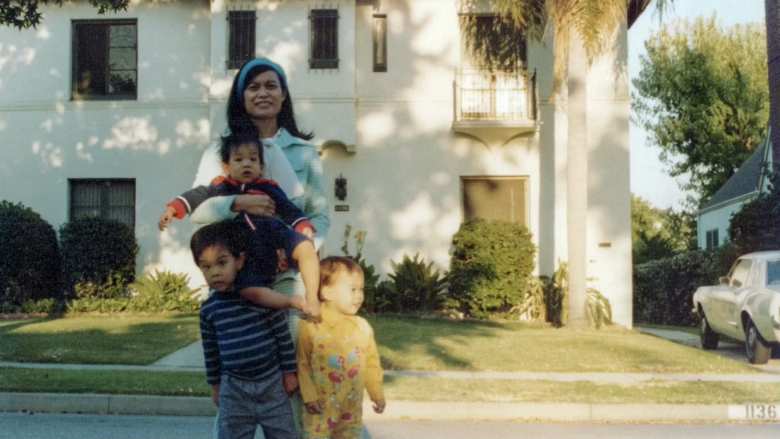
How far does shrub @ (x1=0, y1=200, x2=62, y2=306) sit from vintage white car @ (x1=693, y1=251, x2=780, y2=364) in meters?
12.9

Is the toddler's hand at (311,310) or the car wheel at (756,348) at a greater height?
the toddler's hand at (311,310)

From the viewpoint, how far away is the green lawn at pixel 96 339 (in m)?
11.9

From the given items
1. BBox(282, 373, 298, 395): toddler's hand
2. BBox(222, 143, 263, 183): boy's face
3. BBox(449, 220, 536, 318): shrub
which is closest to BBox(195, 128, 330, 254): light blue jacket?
BBox(222, 143, 263, 183): boy's face

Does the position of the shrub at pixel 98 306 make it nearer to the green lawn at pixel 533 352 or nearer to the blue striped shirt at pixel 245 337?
the green lawn at pixel 533 352

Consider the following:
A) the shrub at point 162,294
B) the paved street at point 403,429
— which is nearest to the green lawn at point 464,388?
the paved street at point 403,429

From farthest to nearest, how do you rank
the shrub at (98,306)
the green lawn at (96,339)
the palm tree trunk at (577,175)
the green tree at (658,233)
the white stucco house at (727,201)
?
the green tree at (658,233) < the white stucco house at (727,201) < the shrub at (98,306) < the palm tree trunk at (577,175) < the green lawn at (96,339)

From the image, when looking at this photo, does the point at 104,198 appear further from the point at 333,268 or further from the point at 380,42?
the point at 333,268

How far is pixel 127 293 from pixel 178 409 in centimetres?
1090

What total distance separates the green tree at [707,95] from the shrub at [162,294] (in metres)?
29.3

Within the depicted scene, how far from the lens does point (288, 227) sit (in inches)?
142

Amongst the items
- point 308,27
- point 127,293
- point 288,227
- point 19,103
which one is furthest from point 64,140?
point 288,227

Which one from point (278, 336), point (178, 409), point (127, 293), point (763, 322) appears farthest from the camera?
point (127, 293)

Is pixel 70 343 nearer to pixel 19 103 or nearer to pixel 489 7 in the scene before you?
pixel 19 103

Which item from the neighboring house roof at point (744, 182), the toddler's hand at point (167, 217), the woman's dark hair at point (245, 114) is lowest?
the toddler's hand at point (167, 217)
